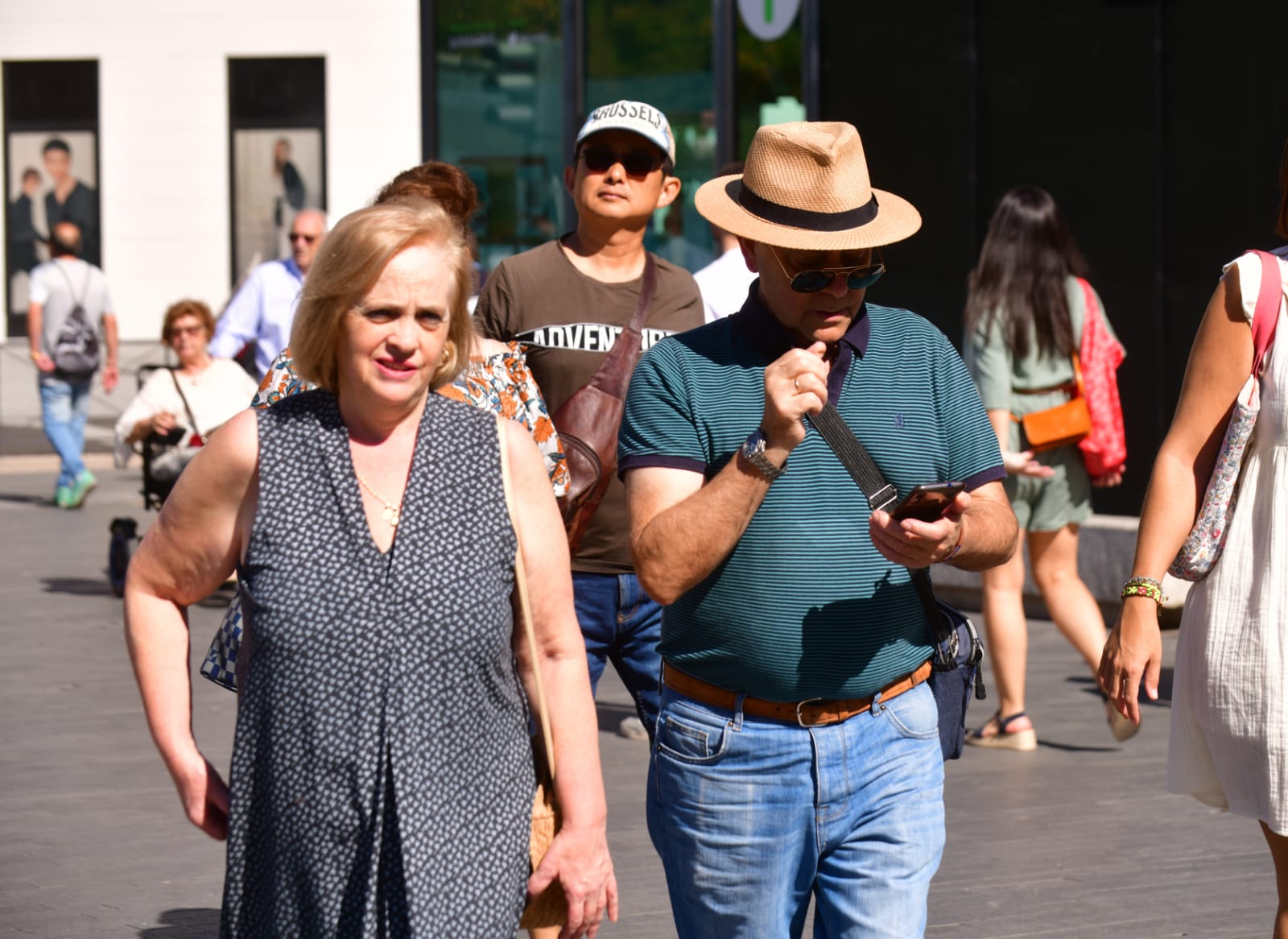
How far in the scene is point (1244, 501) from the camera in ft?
12.0

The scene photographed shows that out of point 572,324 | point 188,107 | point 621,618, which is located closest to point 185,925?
point 621,618

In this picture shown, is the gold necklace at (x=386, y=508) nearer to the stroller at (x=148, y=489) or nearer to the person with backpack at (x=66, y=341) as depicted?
the stroller at (x=148, y=489)

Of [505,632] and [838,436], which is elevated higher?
[838,436]

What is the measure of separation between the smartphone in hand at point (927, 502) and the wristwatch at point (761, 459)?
0.19 metres

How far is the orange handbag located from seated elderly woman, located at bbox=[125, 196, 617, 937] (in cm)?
453

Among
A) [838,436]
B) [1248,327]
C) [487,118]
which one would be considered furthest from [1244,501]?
[487,118]

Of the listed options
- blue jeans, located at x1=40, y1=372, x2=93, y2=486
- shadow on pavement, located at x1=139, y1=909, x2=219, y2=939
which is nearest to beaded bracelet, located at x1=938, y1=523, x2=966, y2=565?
shadow on pavement, located at x1=139, y1=909, x2=219, y2=939

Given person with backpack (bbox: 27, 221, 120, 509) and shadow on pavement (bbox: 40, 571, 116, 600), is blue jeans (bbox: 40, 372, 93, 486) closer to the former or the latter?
person with backpack (bbox: 27, 221, 120, 509)

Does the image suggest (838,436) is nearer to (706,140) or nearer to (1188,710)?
(1188,710)

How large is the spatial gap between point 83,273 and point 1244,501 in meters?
13.6

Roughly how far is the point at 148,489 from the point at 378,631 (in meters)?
8.58

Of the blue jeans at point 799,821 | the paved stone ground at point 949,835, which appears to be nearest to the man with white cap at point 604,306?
the paved stone ground at point 949,835

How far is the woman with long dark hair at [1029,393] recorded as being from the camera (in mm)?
7340

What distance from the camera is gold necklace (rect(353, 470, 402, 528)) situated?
3004 mm
